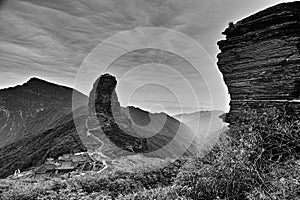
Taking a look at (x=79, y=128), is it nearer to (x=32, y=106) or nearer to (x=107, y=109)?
(x=107, y=109)

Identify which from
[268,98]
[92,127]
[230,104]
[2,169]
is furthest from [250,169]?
[2,169]

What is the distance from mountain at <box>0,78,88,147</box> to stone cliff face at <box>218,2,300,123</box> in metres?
115

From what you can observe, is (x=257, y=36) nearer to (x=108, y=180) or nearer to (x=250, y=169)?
(x=250, y=169)

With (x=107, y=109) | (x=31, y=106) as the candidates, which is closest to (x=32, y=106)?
(x=31, y=106)

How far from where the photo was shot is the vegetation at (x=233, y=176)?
642 centimetres

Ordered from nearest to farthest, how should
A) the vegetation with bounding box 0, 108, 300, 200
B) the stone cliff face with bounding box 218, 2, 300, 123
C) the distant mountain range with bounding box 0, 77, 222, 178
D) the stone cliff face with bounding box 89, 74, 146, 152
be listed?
the vegetation with bounding box 0, 108, 300, 200, the stone cliff face with bounding box 218, 2, 300, 123, the distant mountain range with bounding box 0, 77, 222, 178, the stone cliff face with bounding box 89, 74, 146, 152

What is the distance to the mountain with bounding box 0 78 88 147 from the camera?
125369 mm

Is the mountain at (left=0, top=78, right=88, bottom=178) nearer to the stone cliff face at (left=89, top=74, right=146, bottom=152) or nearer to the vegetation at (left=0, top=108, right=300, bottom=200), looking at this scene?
the stone cliff face at (left=89, top=74, right=146, bottom=152)

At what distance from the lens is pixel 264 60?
9141 mm

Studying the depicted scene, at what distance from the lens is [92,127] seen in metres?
48.6

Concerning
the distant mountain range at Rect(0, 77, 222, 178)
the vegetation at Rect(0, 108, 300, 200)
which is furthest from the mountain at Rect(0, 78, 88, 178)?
the vegetation at Rect(0, 108, 300, 200)

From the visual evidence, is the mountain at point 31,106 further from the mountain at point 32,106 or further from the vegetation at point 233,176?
the vegetation at point 233,176

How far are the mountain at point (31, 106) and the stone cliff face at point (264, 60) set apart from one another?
115497 millimetres

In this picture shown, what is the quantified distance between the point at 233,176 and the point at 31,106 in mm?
152298
